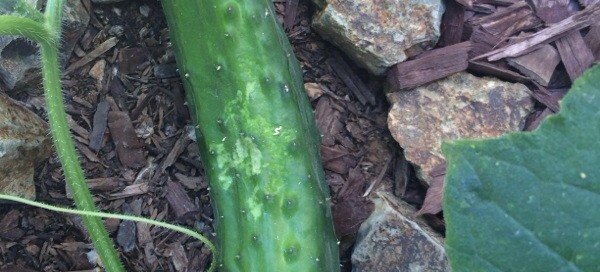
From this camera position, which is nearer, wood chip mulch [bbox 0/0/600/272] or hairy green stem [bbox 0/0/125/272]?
hairy green stem [bbox 0/0/125/272]

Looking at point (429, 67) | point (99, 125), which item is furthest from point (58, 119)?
point (429, 67)

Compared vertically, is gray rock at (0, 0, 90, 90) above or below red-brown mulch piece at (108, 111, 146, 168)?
above

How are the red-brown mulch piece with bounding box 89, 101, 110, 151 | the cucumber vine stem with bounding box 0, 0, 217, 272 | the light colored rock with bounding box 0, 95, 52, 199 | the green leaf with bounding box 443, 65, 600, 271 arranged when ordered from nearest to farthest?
the green leaf with bounding box 443, 65, 600, 271 < the cucumber vine stem with bounding box 0, 0, 217, 272 < the light colored rock with bounding box 0, 95, 52, 199 < the red-brown mulch piece with bounding box 89, 101, 110, 151

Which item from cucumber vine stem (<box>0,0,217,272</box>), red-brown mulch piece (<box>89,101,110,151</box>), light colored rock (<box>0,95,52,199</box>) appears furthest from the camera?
red-brown mulch piece (<box>89,101,110,151</box>)

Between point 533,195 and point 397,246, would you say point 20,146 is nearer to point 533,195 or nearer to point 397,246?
point 397,246

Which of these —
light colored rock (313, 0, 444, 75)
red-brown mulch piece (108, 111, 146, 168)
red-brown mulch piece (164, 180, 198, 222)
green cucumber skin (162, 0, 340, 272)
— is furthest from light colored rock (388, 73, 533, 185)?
red-brown mulch piece (108, 111, 146, 168)

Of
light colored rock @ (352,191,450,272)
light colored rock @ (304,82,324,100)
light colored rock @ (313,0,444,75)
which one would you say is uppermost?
light colored rock @ (313,0,444,75)

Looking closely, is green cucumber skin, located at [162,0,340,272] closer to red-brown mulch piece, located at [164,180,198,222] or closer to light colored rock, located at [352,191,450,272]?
light colored rock, located at [352,191,450,272]
